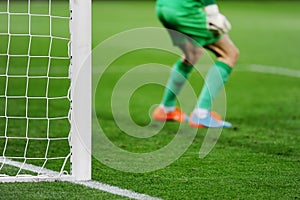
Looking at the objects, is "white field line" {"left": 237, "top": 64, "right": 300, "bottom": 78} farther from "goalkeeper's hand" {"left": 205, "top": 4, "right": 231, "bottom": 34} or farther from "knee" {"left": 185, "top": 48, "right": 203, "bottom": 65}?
"goalkeeper's hand" {"left": 205, "top": 4, "right": 231, "bottom": 34}

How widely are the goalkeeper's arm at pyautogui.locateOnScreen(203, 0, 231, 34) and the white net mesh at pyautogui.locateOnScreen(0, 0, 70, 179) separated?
4.06 feet

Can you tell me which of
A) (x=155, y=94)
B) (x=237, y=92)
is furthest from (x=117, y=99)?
(x=237, y=92)

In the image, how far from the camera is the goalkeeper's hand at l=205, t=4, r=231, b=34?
24.1ft

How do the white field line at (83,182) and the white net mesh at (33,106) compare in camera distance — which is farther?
the white net mesh at (33,106)

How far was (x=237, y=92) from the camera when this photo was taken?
9.86 m

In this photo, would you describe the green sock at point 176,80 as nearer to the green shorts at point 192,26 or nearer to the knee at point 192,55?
the knee at point 192,55

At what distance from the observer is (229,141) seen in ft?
21.9

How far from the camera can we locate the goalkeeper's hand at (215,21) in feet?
24.1

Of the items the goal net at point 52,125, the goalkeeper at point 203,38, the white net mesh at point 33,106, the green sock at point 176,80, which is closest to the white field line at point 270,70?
the white net mesh at point 33,106

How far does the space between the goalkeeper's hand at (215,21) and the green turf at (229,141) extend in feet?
2.70

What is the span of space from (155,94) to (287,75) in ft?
7.52

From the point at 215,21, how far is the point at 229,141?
117cm

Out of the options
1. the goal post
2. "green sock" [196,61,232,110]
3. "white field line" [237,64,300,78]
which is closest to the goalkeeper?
"green sock" [196,61,232,110]

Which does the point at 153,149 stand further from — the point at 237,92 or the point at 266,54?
the point at 266,54
